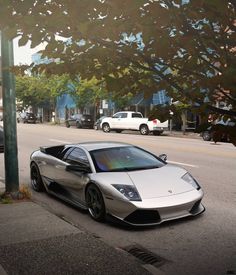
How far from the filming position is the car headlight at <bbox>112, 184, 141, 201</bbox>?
686cm

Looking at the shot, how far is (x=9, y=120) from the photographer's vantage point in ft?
29.2

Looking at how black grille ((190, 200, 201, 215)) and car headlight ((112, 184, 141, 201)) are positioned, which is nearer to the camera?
car headlight ((112, 184, 141, 201))

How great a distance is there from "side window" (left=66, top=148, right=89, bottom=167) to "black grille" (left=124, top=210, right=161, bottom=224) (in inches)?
63.3

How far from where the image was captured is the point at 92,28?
3.66 m

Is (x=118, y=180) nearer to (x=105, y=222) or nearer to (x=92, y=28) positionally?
(x=105, y=222)

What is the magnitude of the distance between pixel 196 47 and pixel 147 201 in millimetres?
3456

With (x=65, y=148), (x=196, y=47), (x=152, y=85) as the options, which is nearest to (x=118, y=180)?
(x=65, y=148)

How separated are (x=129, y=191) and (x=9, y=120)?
321 cm

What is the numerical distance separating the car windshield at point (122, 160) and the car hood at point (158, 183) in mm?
335

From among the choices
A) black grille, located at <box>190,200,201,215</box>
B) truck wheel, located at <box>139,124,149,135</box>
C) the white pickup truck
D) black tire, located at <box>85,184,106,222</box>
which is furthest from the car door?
truck wheel, located at <box>139,124,149,135</box>

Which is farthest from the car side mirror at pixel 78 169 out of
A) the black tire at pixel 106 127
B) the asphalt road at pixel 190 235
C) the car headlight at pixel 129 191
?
the black tire at pixel 106 127

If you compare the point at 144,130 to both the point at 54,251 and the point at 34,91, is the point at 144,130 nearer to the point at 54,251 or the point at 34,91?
the point at 34,91

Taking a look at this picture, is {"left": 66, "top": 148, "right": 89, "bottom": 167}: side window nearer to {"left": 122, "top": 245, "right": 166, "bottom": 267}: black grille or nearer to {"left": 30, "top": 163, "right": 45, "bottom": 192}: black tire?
{"left": 30, "top": 163, "right": 45, "bottom": 192}: black tire

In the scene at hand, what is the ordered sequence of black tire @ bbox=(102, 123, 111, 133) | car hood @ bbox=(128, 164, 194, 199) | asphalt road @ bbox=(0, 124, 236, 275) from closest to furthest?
asphalt road @ bbox=(0, 124, 236, 275)
car hood @ bbox=(128, 164, 194, 199)
black tire @ bbox=(102, 123, 111, 133)
